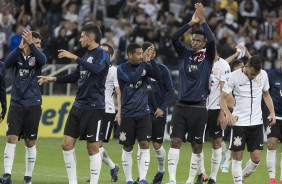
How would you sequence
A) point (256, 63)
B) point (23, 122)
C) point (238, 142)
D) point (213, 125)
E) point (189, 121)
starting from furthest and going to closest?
point (213, 125) → point (23, 122) → point (189, 121) → point (238, 142) → point (256, 63)

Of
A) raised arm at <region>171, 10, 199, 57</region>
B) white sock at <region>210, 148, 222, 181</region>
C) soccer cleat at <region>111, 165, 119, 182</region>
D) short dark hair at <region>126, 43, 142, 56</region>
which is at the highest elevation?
raised arm at <region>171, 10, 199, 57</region>

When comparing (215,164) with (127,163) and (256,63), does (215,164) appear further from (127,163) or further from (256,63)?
(256,63)

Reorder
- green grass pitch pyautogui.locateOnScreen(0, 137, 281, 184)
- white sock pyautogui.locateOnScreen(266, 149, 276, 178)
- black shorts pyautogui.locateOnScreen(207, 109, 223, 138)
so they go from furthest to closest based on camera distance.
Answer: black shorts pyautogui.locateOnScreen(207, 109, 223, 138) → green grass pitch pyautogui.locateOnScreen(0, 137, 281, 184) → white sock pyautogui.locateOnScreen(266, 149, 276, 178)

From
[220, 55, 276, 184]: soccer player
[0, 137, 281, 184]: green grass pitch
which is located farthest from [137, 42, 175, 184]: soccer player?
[220, 55, 276, 184]: soccer player

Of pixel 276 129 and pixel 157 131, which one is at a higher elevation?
pixel 276 129

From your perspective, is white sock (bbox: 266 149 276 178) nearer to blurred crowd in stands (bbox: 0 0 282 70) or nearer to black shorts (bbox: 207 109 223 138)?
black shorts (bbox: 207 109 223 138)

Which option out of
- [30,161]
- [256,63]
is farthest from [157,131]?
[256,63]

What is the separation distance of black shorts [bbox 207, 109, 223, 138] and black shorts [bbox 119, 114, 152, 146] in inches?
75.6

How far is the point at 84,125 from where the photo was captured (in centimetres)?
1471

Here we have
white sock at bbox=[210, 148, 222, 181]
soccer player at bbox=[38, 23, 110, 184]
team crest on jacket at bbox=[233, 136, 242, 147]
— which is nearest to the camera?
soccer player at bbox=[38, 23, 110, 184]

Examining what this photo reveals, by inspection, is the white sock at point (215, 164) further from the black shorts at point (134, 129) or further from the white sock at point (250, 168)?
the black shorts at point (134, 129)

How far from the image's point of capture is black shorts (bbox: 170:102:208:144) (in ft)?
52.0

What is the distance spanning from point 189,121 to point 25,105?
9.21ft

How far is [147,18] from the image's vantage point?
31.4 m
